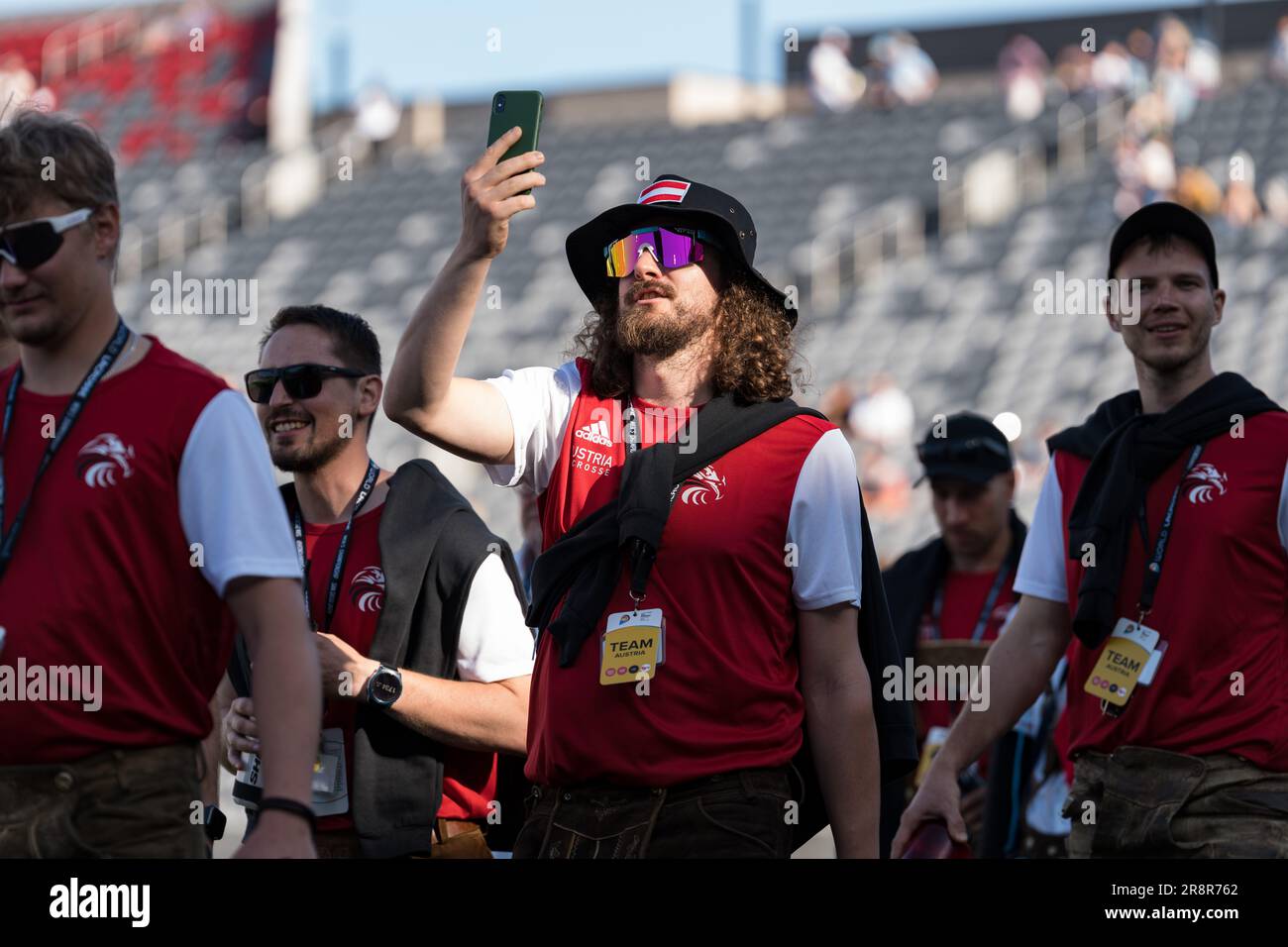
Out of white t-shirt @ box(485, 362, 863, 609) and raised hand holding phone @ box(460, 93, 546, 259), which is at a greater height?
raised hand holding phone @ box(460, 93, 546, 259)

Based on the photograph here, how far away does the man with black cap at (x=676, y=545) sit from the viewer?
3842mm

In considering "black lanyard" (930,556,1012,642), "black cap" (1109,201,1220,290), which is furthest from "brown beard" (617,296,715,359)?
"black lanyard" (930,556,1012,642)

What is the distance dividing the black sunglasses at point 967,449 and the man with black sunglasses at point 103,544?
13.8ft

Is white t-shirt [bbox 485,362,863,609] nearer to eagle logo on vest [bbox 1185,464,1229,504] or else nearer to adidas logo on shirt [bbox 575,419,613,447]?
adidas logo on shirt [bbox 575,419,613,447]

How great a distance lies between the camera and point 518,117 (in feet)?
12.4

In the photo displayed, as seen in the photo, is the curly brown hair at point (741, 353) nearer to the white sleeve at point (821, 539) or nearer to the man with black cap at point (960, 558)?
the white sleeve at point (821, 539)

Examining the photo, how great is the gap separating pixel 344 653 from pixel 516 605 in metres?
0.51

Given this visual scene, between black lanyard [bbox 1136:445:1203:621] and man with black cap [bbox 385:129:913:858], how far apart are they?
0.72 m

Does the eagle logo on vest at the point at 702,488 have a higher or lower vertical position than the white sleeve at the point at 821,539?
higher

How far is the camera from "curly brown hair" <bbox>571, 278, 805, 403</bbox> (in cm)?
419

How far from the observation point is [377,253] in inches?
992

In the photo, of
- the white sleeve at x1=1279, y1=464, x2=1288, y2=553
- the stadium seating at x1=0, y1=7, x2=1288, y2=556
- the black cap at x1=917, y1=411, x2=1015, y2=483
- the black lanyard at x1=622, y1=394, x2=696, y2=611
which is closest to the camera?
the black lanyard at x1=622, y1=394, x2=696, y2=611

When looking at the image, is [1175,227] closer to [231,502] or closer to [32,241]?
[231,502]

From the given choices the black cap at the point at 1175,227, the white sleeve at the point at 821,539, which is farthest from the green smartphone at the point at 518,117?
the black cap at the point at 1175,227
